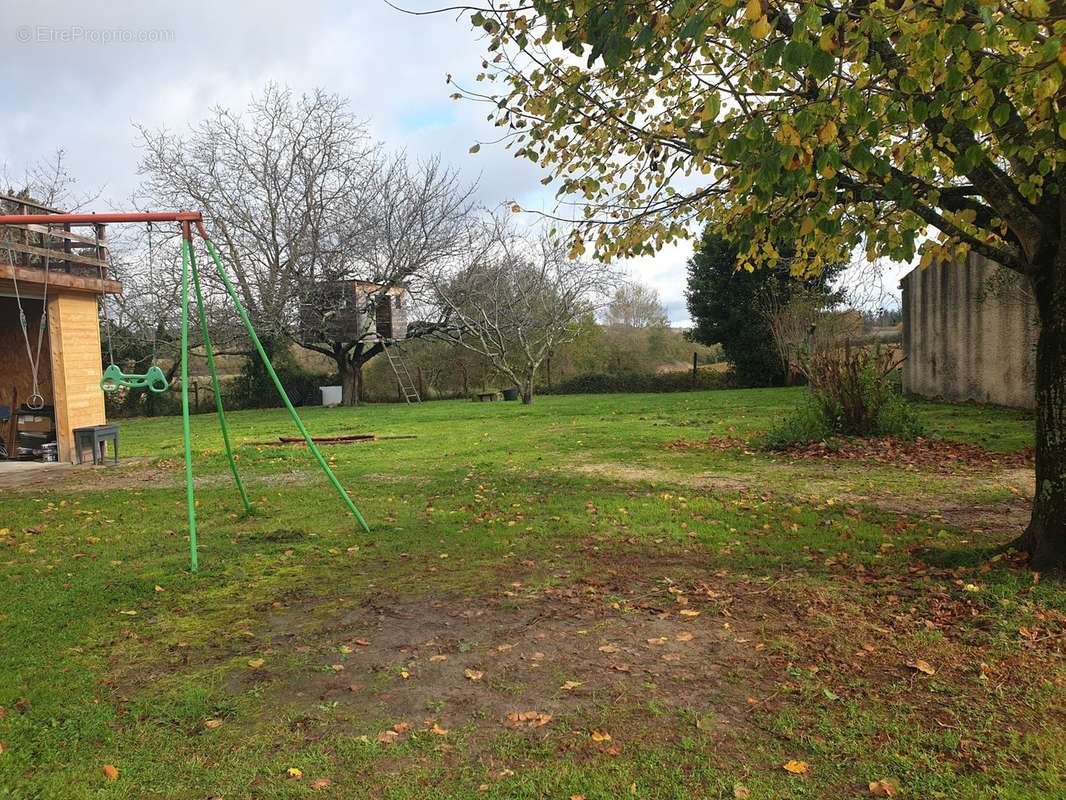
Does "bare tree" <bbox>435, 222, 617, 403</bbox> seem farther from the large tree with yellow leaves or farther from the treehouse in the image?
the large tree with yellow leaves

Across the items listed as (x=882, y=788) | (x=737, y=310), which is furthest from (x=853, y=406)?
(x=737, y=310)

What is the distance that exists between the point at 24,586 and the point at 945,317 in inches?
733

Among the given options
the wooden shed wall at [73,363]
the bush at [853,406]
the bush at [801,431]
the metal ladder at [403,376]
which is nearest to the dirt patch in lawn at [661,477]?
the bush at [801,431]

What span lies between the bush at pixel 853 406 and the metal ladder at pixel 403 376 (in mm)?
18866

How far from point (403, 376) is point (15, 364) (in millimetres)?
17565

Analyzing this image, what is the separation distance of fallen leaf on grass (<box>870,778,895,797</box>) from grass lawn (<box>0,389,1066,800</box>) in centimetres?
6

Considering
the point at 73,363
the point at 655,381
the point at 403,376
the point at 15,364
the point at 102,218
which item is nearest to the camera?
the point at 102,218

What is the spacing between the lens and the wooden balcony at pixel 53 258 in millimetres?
10016

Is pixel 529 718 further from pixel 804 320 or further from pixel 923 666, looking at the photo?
pixel 804 320

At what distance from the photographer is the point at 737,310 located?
88.5ft

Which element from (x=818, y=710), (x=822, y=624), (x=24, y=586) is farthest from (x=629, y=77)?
(x=24, y=586)

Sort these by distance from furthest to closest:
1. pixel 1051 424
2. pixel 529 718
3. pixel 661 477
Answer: pixel 661 477, pixel 1051 424, pixel 529 718

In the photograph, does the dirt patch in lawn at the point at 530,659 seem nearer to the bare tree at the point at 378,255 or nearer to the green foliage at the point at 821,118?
the green foliage at the point at 821,118

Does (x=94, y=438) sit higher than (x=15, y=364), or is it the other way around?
(x=15, y=364)
